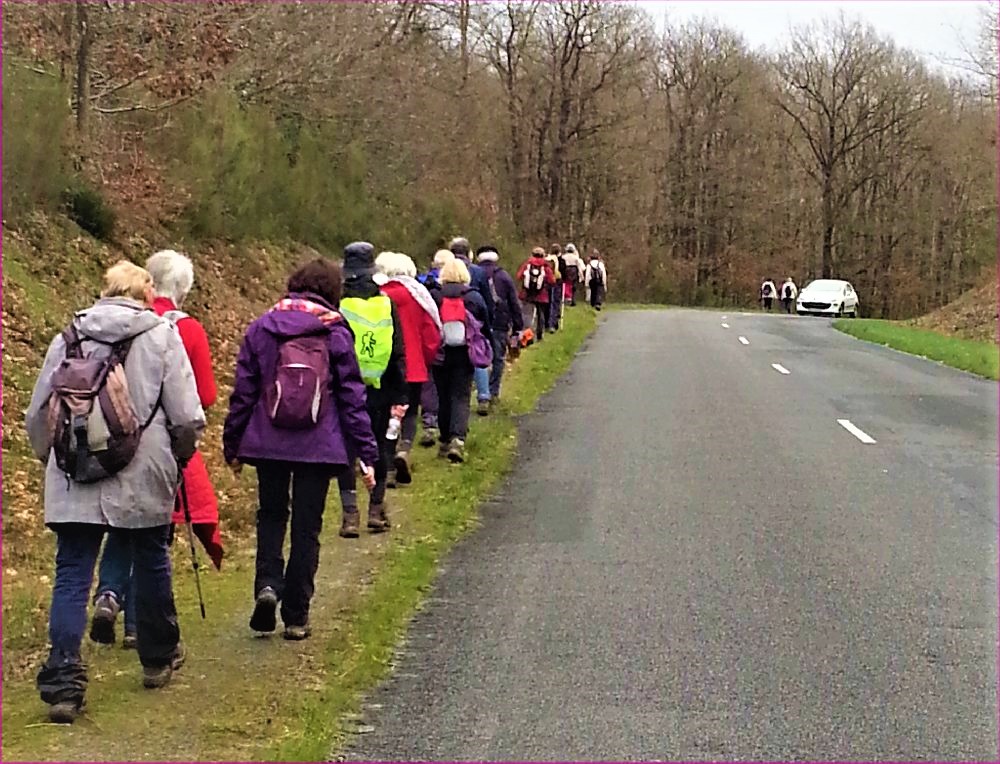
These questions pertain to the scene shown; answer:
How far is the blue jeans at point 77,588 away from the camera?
5.15 m

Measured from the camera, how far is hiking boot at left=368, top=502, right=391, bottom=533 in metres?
8.85

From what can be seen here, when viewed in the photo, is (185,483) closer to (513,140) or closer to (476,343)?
(476,343)

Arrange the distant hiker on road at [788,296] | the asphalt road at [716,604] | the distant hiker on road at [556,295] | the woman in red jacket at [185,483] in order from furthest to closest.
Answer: the distant hiker on road at [788,296], the distant hiker on road at [556,295], the woman in red jacket at [185,483], the asphalt road at [716,604]

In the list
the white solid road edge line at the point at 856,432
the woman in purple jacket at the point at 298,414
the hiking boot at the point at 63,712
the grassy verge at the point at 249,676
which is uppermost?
the woman in purple jacket at the point at 298,414

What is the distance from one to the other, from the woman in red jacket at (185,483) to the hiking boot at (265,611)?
0.39 meters

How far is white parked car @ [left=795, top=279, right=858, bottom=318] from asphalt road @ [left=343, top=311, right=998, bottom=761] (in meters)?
37.4

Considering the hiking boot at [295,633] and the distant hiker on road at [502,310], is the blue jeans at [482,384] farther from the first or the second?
the hiking boot at [295,633]

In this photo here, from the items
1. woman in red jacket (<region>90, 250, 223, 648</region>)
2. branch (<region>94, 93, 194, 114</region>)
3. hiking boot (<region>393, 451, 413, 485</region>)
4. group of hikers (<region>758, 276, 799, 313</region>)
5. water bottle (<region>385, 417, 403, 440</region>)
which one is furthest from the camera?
group of hikers (<region>758, 276, 799, 313</region>)

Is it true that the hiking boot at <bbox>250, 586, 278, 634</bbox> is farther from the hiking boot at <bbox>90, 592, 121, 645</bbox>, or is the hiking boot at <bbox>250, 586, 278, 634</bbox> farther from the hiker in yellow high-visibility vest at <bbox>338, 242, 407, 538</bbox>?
the hiker in yellow high-visibility vest at <bbox>338, 242, 407, 538</bbox>

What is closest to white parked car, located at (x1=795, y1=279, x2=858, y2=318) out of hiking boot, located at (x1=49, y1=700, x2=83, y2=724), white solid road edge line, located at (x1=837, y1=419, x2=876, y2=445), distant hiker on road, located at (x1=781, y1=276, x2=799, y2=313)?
distant hiker on road, located at (x1=781, y1=276, x2=799, y2=313)

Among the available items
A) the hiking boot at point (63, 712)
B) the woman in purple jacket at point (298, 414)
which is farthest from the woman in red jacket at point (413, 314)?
the hiking boot at point (63, 712)

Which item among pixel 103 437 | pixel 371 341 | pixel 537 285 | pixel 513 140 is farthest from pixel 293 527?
pixel 513 140

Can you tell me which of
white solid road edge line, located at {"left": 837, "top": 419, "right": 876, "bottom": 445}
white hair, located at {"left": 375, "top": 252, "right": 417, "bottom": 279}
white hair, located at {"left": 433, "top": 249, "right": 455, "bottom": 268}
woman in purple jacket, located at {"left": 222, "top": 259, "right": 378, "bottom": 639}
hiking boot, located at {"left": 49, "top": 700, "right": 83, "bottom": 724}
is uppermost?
white hair, located at {"left": 433, "top": 249, "right": 455, "bottom": 268}

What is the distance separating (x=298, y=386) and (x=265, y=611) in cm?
116
